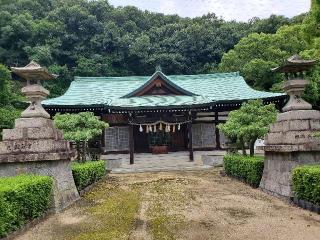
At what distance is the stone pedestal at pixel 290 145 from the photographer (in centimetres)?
1020

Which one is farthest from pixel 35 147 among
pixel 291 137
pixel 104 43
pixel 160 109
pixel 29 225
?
pixel 104 43

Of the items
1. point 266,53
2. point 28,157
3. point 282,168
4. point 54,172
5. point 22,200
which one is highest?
point 266,53

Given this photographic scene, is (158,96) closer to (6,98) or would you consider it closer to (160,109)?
(160,109)

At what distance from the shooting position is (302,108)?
1090 centimetres

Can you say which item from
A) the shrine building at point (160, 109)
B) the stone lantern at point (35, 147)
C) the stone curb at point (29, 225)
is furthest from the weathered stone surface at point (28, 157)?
the shrine building at point (160, 109)

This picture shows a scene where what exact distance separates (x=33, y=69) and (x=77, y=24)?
46205 mm

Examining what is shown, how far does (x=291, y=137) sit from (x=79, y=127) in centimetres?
978

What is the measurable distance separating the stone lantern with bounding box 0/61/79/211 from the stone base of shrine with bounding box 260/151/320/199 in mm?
6675

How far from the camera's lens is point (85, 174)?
13.2m

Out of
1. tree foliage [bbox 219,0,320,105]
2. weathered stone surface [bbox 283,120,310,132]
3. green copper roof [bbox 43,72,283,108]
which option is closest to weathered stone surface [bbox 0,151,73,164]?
weathered stone surface [bbox 283,120,310,132]

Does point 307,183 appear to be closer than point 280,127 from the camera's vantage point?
Yes

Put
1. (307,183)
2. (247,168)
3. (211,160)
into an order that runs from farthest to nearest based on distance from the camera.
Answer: (211,160)
(247,168)
(307,183)

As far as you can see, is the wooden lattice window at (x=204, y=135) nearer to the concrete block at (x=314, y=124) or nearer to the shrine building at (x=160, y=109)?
the shrine building at (x=160, y=109)

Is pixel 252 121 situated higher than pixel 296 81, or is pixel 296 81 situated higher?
pixel 296 81
